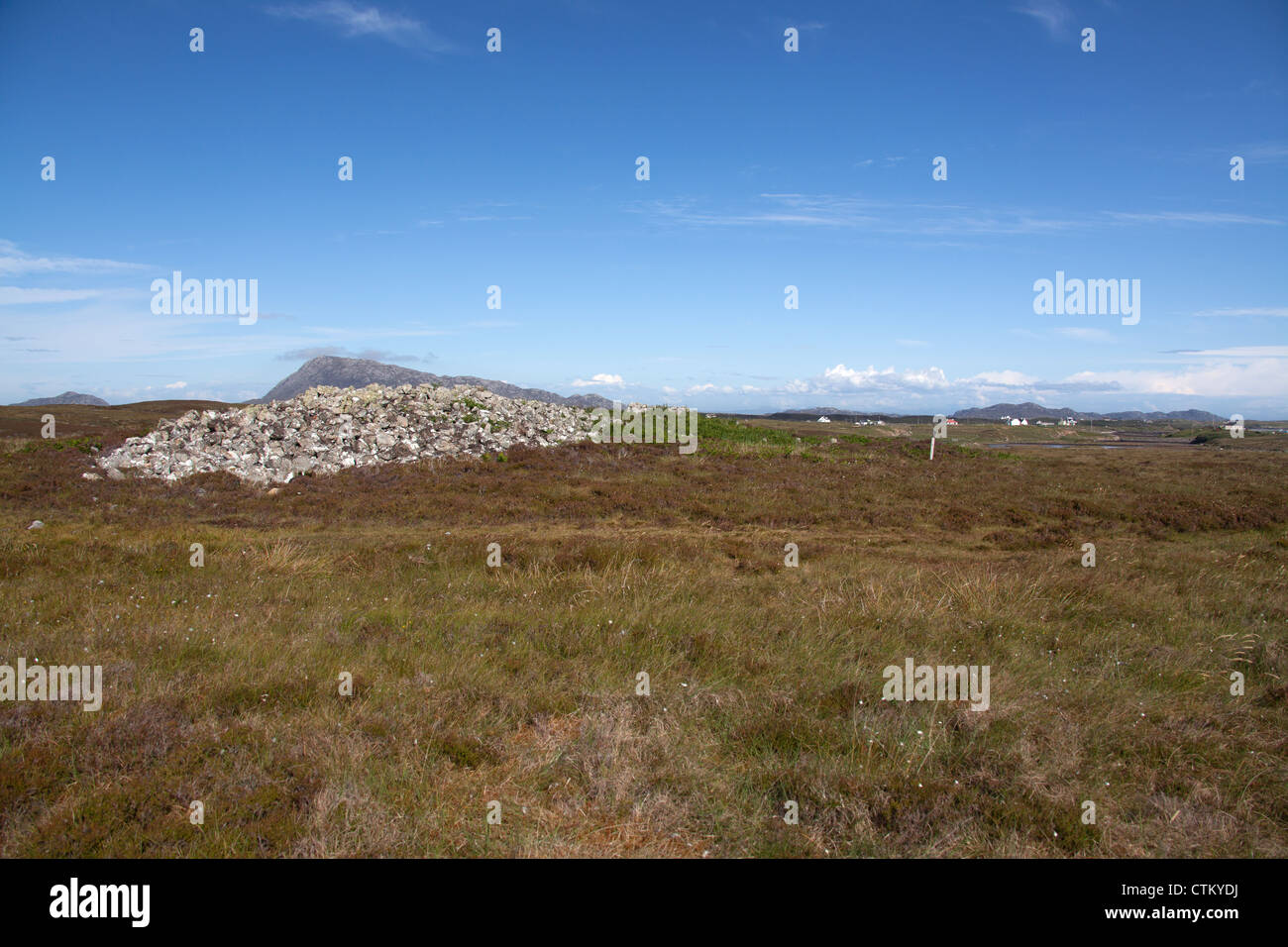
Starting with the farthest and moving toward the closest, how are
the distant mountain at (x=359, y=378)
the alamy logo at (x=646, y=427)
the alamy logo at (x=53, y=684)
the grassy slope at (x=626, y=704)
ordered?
1. the distant mountain at (x=359, y=378)
2. the alamy logo at (x=646, y=427)
3. the alamy logo at (x=53, y=684)
4. the grassy slope at (x=626, y=704)

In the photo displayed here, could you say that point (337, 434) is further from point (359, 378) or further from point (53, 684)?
point (359, 378)

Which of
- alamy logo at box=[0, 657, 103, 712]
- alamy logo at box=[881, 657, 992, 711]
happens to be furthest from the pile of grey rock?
alamy logo at box=[881, 657, 992, 711]

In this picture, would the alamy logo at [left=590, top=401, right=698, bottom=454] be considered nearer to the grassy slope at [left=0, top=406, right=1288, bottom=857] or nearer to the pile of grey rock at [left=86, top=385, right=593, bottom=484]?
the pile of grey rock at [left=86, top=385, right=593, bottom=484]

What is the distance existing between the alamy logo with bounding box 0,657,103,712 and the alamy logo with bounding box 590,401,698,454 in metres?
25.9

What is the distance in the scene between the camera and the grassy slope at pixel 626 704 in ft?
12.2

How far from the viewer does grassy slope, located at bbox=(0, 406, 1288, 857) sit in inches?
147
